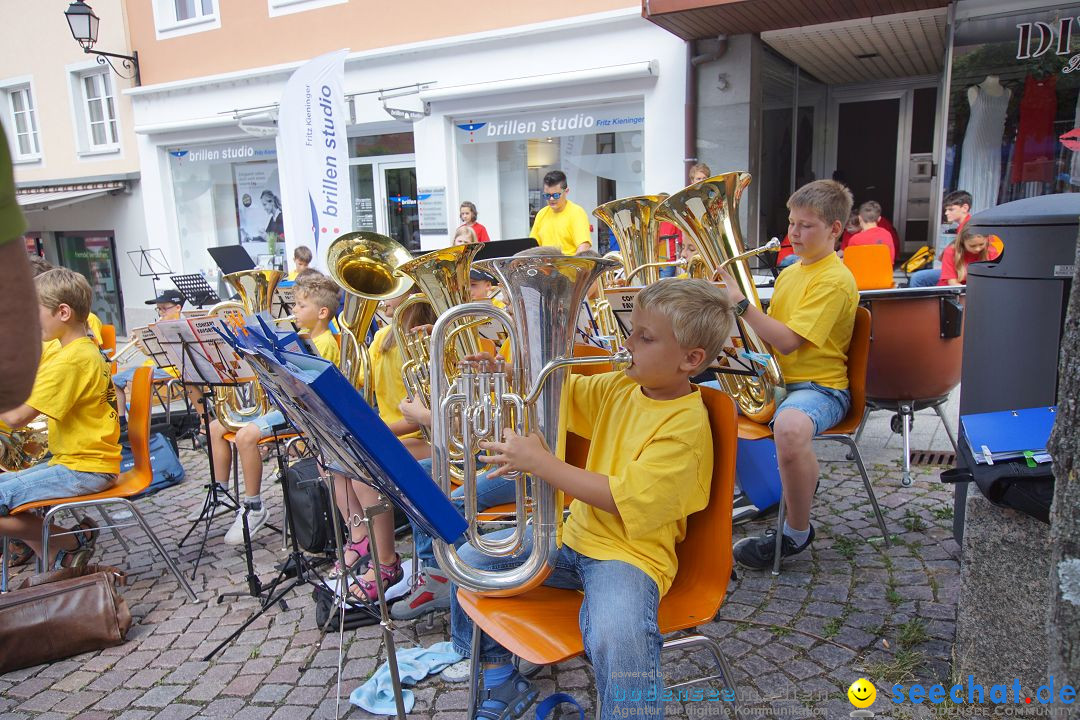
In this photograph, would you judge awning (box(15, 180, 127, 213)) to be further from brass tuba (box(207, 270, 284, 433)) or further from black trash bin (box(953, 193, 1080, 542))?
black trash bin (box(953, 193, 1080, 542))

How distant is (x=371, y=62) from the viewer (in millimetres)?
9773

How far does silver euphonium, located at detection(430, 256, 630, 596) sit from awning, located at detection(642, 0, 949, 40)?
5590 mm

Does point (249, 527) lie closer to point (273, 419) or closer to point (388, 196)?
point (273, 419)

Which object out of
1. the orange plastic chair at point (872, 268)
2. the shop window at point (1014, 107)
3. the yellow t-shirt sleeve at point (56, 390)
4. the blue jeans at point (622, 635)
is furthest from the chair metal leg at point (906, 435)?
the yellow t-shirt sleeve at point (56, 390)

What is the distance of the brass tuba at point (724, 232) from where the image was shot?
2930 mm

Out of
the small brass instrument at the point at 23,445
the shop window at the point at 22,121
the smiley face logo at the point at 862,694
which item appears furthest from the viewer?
the shop window at the point at 22,121

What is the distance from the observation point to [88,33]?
10.9m

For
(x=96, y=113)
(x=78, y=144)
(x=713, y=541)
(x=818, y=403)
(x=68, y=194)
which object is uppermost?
(x=96, y=113)

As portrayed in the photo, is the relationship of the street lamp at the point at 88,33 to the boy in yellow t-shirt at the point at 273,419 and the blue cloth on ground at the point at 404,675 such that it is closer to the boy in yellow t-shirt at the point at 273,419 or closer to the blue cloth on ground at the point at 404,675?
the boy in yellow t-shirt at the point at 273,419

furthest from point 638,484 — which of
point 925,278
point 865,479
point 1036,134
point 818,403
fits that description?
point 1036,134

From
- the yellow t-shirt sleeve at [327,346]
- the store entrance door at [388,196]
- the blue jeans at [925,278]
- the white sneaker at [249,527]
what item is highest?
the store entrance door at [388,196]

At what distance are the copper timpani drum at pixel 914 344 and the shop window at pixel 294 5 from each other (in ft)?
29.0

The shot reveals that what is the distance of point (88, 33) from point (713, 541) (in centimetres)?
1286

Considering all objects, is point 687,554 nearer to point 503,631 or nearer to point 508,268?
point 503,631
